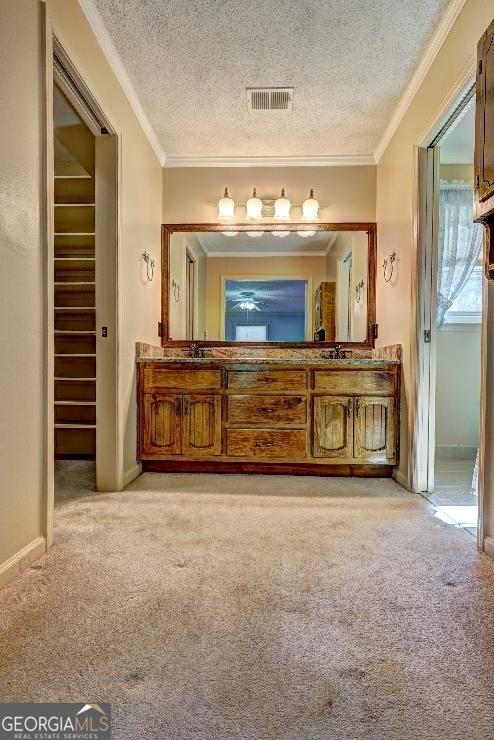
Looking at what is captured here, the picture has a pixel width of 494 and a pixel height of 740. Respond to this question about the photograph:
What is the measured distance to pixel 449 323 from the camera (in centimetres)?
373

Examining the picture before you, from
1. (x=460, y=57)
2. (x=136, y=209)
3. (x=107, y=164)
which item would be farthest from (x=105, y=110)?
(x=460, y=57)

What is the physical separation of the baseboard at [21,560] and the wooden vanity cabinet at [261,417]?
1418 mm

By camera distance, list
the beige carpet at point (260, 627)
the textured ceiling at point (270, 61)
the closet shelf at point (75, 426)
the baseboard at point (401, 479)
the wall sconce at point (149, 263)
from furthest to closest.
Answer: the closet shelf at point (75, 426), the wall sconce at point (149, 263), the baseboard at point (401, 479), the textured ceiling at point (270, 61), the beige carpet at point (260, 627)

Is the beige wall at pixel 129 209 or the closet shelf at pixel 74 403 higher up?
the beige wall at pixel 129 209

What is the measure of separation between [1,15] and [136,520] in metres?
2.04

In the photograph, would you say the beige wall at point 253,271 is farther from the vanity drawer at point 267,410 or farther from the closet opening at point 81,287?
the closet opening at point 81,287

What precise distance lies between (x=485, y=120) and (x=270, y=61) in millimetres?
1447

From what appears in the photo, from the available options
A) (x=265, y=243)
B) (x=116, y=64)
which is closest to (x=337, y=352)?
(x=265, y=243)

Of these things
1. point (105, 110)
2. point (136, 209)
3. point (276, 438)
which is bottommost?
point (276, 438)

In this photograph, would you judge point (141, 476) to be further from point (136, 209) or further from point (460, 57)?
point (460, 57)

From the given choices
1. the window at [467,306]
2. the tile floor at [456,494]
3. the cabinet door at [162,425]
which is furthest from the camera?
the window at [467,306]

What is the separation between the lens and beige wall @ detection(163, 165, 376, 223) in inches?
142

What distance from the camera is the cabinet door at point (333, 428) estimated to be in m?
3.08

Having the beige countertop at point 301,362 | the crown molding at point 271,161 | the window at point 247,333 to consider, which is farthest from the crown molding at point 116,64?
the beige countertop at point 301,362
